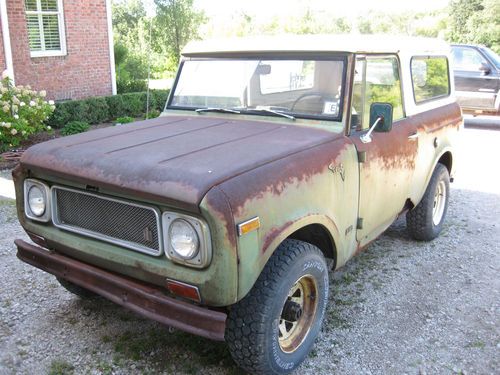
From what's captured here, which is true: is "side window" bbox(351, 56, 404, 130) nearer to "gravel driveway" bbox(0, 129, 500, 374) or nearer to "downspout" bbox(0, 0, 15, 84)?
"gravel driveway" bbox(0, 129, 500, 374)

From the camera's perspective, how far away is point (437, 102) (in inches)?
194

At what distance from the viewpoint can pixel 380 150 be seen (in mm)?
3727

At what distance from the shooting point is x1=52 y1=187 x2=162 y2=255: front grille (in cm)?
271

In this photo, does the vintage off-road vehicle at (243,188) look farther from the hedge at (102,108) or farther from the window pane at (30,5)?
the window pane at (30,5)

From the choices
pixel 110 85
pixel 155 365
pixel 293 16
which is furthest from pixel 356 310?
pixel 293 16

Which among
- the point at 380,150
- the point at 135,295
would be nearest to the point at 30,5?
the point at 380,150

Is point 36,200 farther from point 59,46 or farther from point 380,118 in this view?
point 59,46

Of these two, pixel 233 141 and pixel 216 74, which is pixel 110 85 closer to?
pixel 216 74

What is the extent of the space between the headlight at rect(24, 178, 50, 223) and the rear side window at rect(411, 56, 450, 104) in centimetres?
307

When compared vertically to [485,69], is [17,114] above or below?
below

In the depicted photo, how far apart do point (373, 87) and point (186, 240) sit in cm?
206

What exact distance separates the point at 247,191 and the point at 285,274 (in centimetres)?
54

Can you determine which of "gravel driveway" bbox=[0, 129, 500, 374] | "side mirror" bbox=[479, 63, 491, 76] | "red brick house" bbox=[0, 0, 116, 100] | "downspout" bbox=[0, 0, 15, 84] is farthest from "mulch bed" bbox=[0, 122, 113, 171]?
"side mirror" bbox=[479, 63, 491, 76]

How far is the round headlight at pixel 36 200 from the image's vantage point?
10.4 feet
